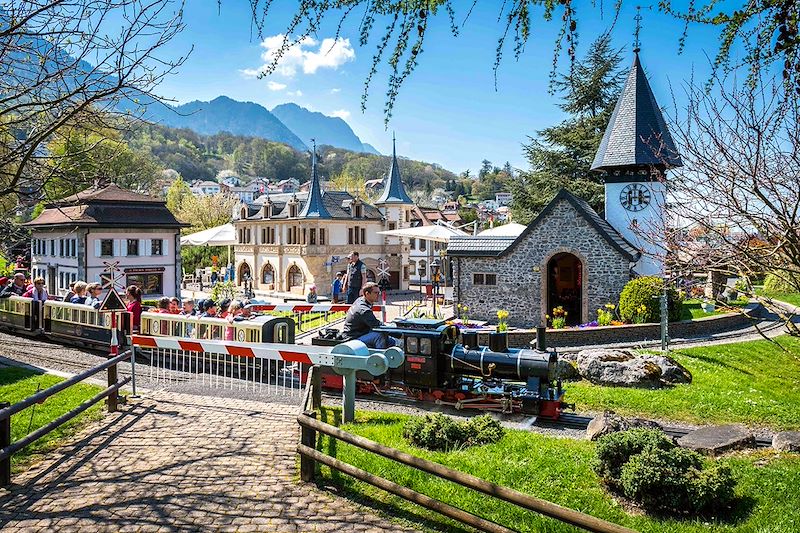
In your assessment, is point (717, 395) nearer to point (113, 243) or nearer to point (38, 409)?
point (38, 409)

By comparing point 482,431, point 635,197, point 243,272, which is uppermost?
point 635,197

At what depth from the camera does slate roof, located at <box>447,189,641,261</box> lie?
20578mm

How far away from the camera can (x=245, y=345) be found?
10047mm

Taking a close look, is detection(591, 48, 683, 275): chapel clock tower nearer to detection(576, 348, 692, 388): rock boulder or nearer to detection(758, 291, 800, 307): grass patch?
detection(758, 291, 800, 307): grass patch

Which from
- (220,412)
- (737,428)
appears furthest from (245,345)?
(737,428)

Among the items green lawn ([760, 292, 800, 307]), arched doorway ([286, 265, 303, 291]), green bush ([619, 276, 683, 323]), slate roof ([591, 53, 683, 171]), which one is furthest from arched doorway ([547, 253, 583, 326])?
arched doorway ([286, 265, 303, 291])

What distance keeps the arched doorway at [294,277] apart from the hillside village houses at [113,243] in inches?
369

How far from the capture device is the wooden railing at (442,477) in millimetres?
4062

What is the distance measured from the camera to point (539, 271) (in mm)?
21609

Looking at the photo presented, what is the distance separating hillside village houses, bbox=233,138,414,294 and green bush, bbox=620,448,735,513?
3424 cm

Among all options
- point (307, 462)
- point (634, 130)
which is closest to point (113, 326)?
point (307, 462)

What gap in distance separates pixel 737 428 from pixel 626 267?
12888mm

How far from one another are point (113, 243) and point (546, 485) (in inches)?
1129

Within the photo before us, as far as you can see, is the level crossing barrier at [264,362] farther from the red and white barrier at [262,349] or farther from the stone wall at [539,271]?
the stone wall at [539,271]
